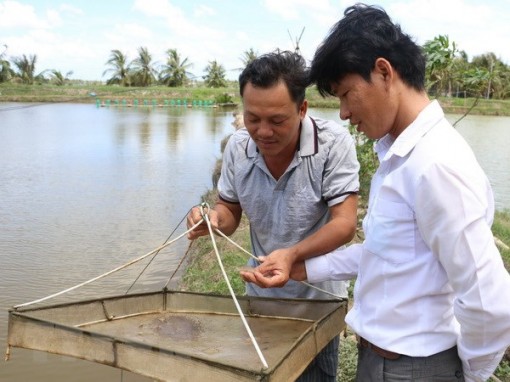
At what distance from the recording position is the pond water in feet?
18.8

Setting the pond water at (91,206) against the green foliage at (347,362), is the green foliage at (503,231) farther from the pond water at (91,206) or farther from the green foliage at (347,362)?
the green foliage at (347,362)

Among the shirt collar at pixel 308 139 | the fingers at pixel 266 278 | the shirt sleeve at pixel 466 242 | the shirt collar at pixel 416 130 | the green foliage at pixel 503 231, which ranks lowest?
the green foliage at pixel 503 231

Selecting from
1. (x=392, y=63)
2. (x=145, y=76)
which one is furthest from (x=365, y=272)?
(x=145, y=76)

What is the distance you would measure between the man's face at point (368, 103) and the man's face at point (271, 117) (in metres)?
0.46

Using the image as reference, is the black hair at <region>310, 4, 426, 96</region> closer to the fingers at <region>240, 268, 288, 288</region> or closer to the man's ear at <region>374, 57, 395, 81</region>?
the man's ear at <region>374, 57, 395, 81</region>

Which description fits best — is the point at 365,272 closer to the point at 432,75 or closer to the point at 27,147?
the point at 432,75

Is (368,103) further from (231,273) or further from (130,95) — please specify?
(130,95)

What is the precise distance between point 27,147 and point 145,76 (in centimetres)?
3381

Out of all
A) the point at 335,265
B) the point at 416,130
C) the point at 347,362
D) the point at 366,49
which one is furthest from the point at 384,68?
the point at 347,362

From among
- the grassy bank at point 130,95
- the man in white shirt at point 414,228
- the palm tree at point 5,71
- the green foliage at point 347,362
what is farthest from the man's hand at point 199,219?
the palm tree at point 5,71

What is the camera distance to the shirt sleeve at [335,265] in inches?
68.8

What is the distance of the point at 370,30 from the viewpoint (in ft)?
4.39

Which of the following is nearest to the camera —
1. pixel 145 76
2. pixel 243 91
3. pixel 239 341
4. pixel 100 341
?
pixel 100 341

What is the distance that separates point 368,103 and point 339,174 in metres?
0.61
